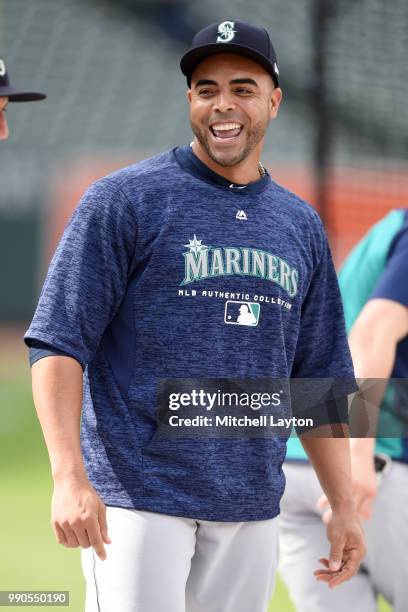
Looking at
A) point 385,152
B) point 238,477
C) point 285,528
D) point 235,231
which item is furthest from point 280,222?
point 385,152

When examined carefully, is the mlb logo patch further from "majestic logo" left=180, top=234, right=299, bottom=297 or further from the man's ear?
the man's ear

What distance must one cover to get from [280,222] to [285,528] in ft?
3.70

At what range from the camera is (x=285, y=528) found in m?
3.34

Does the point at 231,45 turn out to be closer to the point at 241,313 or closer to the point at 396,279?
the point at 241,313

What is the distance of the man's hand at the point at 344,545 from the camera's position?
106 inches

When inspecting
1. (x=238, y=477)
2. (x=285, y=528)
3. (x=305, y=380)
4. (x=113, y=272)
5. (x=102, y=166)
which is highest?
(x=102, y=166)

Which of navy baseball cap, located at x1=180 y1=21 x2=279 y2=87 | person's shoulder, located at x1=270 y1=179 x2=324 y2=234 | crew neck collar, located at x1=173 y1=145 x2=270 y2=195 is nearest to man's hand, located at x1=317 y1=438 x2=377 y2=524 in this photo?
person's shoulder, located at x1=270 y1=179 x2=324 y2=234

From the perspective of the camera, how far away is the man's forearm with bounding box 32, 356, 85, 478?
7.16 feet

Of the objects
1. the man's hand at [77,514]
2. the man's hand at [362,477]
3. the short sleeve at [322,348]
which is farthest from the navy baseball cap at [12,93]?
the man's hand at [77,514]

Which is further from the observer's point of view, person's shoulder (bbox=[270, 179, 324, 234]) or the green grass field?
the green grass field

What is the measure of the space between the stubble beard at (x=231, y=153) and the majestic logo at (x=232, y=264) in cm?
22

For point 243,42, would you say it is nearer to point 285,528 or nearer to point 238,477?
point 238,477

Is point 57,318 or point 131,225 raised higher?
point 131,225

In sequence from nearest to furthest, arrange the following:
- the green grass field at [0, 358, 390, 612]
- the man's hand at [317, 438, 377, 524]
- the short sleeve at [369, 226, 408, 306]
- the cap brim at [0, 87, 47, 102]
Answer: the man's hand at [317, 438, 377, 524] < the short sleeve at [369, 226, 408, 306] < the cap brim at [0, 87, 47, 102] < the green grass field at [0, 358, 390, 612]
